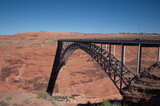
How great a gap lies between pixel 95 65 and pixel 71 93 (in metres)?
8.37

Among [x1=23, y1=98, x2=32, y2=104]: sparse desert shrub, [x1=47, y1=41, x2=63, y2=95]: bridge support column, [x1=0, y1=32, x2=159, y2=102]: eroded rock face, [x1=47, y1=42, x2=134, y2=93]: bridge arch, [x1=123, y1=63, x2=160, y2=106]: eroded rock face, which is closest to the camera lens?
[x1=123, y1=63, x2=160, y2=106]: eroded rock face

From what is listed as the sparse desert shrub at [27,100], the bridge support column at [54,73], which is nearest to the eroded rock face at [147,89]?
the sparse desert shrub at [27,100]

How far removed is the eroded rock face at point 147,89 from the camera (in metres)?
4.96

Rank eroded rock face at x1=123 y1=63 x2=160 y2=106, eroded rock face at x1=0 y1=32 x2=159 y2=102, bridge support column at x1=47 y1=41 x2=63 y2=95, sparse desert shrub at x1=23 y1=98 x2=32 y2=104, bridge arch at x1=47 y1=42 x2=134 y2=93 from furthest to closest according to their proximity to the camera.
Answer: bridge support column at x1=47 y1=41 x2=63 y2=95 → eroded rock face at x1=0 y1=32 x2=159 y2=102 → sparse desert shrub at x1=23 y1=98 x2=32 y2=104 → bridge arch at x1=47 y1=42 x2=134 y2=93 → eroded rock face at x1=123 y1=63 x2=160 y2=106

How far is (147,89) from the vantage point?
5223 millimetres

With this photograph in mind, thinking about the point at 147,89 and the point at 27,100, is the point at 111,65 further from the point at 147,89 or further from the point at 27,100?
the point at 27,100

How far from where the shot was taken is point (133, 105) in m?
5.70

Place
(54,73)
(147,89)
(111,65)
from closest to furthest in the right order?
1. (147,89)
2. (111,65)
3. (54,73)

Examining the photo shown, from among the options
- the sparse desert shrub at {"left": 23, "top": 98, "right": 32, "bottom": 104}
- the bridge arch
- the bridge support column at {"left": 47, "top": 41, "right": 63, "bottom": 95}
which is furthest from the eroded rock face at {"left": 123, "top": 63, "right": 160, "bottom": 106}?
the bridge support column at {"left": 47, "top": 41, "right": 63, "bottom": 95}

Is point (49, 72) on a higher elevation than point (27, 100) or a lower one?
lower

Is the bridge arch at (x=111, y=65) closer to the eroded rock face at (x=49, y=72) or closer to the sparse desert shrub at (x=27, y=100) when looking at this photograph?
the sparse desert shrub at (x=27, y=100)

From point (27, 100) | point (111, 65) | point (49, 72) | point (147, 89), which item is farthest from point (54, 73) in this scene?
point (147, 89)

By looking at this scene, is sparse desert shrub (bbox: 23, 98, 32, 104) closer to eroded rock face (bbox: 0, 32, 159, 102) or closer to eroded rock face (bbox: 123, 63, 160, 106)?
eroded rock face (bbox: 123, 63, 160, 106)

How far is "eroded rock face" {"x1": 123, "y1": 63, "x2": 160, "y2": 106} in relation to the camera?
4.96m
